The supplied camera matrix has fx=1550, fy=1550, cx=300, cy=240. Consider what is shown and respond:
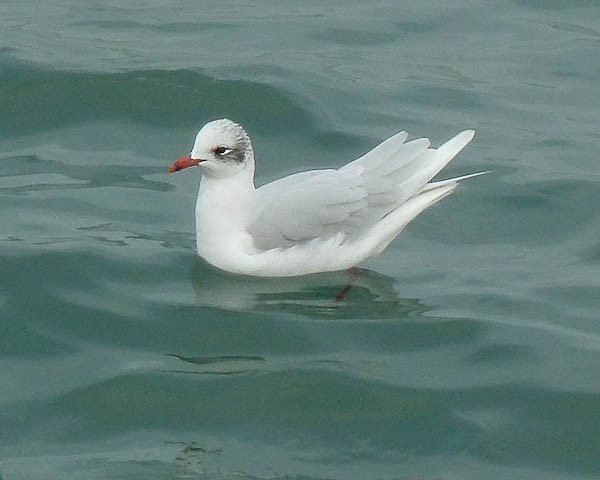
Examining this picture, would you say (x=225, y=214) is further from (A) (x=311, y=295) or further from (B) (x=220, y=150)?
(A) (x=311, y=295)

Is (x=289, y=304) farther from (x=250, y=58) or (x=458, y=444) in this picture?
(x=250, y=58)

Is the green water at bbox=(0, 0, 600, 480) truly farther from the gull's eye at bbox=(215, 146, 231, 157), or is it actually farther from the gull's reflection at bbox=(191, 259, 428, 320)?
the gull's eye at bbox=(215, 146, 231, 157)

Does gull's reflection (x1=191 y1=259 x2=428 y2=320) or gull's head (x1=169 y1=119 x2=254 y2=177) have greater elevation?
gull's head (x1=169 y1=119 x2=254 y2=177)

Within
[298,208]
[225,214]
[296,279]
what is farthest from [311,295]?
[225,214]

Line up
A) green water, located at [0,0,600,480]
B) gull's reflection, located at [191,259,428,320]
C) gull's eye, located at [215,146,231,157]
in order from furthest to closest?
1. gull's eye, located at [215,146,231,157]
2. gull's reflection, located at [191,259,428,320]
3. green water, located at [0,0,600,480]

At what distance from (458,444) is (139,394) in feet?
5.32

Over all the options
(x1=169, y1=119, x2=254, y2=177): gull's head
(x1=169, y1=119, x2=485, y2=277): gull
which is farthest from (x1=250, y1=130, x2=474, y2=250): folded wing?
(x1=169, y1=119, x2=254, y2=177): gull's head

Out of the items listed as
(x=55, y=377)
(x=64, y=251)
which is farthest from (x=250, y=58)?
(x=55, y=377)

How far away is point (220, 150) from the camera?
353 inches

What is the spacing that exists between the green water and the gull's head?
69 centimetres

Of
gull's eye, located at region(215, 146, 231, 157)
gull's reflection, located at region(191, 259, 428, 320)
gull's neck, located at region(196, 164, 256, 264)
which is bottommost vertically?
gull's reflection, located at region(191, 259, 428, 320)

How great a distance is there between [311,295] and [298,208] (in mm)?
530

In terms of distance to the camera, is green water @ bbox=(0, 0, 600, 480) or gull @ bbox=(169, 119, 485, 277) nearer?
green water @ bbox=(0, 0, 600, 480)

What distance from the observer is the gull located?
8922 mm
